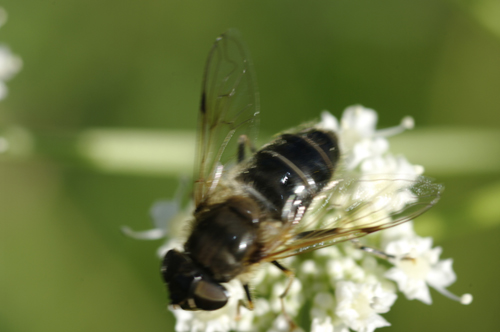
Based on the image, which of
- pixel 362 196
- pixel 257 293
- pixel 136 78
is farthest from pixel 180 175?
pixel 136 78

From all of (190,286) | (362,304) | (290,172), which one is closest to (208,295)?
(190,286)

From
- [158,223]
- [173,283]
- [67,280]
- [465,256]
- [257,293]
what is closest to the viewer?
[173,283]

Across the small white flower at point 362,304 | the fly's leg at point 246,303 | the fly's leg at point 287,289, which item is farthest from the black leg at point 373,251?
the fly's leg at point 246,303

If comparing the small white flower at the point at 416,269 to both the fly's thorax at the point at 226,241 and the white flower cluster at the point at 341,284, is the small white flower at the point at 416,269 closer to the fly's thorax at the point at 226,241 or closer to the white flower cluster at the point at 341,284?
the white flower cluster at the point at 341,284

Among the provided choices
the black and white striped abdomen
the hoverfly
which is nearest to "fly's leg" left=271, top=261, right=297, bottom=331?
the hoverfly

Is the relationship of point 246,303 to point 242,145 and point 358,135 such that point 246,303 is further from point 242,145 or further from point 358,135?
point 358,135

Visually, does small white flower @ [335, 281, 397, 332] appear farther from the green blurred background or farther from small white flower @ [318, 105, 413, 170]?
the green blurred background

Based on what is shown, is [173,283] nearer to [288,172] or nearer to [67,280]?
[288,172]
